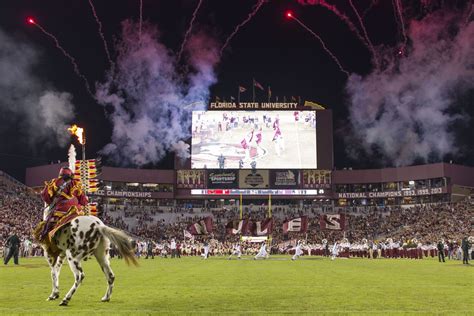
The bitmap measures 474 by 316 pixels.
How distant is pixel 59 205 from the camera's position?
12148 mm

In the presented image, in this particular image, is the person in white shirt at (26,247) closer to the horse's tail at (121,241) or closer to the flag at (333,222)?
the flag at (333,222)

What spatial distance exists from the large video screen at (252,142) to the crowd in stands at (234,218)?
29.9ft

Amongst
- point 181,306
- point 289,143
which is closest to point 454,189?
point 289,143

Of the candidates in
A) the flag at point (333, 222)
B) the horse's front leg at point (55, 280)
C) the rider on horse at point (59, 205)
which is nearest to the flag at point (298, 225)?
the flag at point (333, 222)

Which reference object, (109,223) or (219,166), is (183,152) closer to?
(219,166)

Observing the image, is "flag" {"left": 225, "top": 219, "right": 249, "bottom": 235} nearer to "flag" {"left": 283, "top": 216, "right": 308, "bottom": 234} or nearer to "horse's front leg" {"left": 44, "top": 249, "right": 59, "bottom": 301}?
"flag" {"left": 283, "top": 216, "right": 308, "bottom": 234}

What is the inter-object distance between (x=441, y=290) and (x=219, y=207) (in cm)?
8264

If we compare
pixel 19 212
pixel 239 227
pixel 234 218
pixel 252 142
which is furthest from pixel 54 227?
pixel 252 142

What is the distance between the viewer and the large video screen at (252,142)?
8944 centimetres

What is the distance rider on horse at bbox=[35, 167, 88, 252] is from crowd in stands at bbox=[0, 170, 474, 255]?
45.5m

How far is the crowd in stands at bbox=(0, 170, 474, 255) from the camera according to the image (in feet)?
213

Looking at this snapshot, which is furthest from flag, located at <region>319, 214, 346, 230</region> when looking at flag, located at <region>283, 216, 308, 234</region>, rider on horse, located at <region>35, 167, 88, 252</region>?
rider on horse, located at <region>35, 167, 88, 252</region>

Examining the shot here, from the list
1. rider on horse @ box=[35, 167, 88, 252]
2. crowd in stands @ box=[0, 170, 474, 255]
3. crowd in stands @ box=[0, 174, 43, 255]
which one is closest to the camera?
rider on horse @ box=[35, 167, 88, 252]

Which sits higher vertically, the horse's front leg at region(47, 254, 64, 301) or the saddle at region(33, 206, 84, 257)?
the saddle at region(33, 206, 84, 257)
